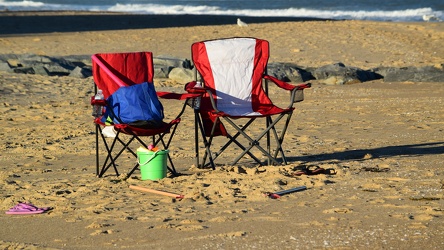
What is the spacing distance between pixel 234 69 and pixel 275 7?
27.7 metres

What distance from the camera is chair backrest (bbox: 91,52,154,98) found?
5684 millimetres

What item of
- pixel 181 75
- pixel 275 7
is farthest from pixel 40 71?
pixel 275 7

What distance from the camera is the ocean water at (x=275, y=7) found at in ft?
93.5

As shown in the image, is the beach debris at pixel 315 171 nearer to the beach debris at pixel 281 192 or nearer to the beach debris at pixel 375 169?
the beach debris at pixel 375 169

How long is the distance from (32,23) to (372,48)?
8.58m

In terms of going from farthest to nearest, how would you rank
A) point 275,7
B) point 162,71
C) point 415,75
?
1. point 275,7
2. point 162,71
3. point 415,75

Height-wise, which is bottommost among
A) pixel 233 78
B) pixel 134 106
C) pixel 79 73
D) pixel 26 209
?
pixel 79 73

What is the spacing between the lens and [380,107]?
8.82 m

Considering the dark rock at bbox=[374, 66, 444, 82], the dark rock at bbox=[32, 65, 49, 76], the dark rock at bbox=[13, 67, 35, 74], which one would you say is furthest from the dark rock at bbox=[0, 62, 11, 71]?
the dark rock at bbox=[374, 66, 444, 82]

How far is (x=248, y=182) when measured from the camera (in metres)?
5.11

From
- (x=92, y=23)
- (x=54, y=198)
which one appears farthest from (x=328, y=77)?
(x=92, y=23)

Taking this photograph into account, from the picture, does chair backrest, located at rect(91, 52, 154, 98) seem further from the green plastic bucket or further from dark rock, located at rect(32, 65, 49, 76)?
dark rock, located at rect(32, 65, 49, 76)

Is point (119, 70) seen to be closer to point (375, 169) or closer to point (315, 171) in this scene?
point (315, 171)

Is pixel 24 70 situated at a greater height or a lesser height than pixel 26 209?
lesser
